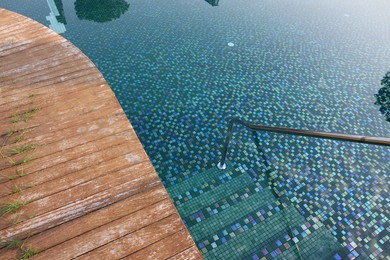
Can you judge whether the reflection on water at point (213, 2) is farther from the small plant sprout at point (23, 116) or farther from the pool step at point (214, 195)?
the small plant sprout at point (23, 116)

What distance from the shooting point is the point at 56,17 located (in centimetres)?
829

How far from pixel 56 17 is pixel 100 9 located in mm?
1413

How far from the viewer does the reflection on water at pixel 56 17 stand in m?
7.88

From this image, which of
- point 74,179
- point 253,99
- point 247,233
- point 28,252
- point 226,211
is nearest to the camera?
point 28,252

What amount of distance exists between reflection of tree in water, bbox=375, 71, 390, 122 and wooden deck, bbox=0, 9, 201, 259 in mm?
6420

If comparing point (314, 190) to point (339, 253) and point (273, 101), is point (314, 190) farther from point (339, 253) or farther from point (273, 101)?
point (273, 101)

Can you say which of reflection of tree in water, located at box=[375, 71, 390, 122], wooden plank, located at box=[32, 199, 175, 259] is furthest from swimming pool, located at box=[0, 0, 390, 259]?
wooden plank, located at box=[32, 199, 175, 259]

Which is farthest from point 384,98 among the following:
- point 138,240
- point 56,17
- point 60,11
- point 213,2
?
point 60,11

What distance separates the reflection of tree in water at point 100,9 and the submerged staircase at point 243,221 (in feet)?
21.7

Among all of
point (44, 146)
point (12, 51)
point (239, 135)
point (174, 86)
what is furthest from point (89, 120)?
point (174, 86)

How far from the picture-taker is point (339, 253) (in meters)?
4.03

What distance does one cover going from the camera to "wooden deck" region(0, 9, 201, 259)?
207 centimetres

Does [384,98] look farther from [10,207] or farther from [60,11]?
[60,11]

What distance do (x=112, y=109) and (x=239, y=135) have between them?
10.3 feet
